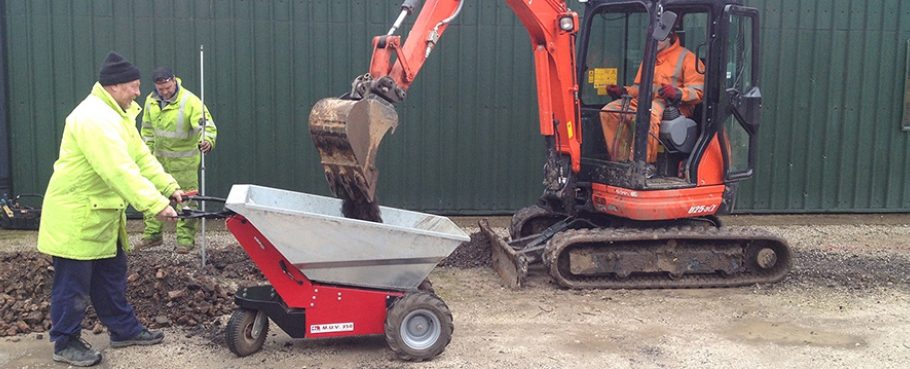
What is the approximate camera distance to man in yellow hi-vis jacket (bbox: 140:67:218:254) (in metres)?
7.34

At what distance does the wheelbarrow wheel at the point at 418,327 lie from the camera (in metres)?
5.07

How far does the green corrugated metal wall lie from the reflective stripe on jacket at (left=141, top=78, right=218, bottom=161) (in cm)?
162

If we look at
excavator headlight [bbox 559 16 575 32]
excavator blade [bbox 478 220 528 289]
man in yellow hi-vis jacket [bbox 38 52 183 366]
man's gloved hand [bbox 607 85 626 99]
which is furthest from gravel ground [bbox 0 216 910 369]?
excavator headlight [bbox 559 16 575 32]

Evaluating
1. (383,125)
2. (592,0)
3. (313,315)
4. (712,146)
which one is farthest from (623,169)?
(313,315)

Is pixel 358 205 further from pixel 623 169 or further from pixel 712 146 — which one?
pixel 712 146

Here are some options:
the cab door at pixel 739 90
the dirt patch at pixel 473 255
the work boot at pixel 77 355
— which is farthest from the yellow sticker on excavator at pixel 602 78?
the work boot at pixel 77 355

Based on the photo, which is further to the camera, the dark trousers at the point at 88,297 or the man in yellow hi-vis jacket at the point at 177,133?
the man in yellow hi-vis jacket at the point at 177,133

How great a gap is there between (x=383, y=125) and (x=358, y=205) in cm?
56

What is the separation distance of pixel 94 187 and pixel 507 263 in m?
3.29

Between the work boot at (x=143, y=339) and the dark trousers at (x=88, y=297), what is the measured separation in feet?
0.10

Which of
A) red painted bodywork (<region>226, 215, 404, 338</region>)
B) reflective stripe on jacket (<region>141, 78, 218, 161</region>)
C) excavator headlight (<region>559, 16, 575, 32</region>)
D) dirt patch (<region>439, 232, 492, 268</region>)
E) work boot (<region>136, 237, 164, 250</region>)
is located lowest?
dirt patch (<region>439, 232, 492, 268</region>)

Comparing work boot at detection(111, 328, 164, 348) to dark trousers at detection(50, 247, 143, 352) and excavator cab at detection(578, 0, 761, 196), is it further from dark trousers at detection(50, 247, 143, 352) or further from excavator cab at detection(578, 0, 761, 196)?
excavator cab at detection(578, 0, 761, 196)

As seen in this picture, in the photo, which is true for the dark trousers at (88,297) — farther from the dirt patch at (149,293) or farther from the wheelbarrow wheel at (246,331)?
the wheelbarrow wheel at (246,331)

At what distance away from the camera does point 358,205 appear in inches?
217
